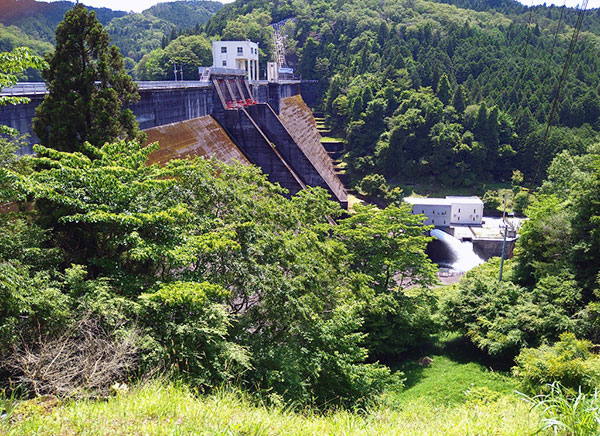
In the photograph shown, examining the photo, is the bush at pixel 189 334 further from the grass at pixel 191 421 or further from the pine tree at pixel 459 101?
the pine tree at pixel 459 101

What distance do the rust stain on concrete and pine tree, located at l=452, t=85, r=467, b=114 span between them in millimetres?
37760

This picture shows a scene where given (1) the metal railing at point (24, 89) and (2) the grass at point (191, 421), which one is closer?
(2) the grass at point (191, 421)

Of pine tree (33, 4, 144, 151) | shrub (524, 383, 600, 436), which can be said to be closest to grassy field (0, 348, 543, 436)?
shrub (524, 383, 600, 436)

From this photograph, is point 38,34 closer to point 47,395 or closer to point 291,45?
point 291,45

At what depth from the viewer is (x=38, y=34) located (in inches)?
2808

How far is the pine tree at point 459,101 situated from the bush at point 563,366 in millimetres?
45983

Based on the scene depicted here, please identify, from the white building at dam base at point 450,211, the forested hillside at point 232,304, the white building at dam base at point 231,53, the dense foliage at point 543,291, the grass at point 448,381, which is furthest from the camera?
the white building at dam base at point 231,53

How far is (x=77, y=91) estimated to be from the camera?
1005cm

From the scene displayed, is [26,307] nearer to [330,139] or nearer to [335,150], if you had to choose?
[335,150]

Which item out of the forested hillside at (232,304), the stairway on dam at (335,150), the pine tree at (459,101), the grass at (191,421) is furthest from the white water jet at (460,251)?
the grass at (191,421)

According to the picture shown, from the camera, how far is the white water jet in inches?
1292

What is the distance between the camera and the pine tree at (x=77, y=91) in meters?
9.76

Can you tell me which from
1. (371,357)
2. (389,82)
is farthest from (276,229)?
(389,82)

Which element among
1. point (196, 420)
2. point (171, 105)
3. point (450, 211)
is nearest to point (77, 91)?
point (196, 420)
